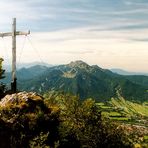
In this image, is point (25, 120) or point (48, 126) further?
point (48, 126)

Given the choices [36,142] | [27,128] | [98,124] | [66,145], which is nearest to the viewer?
[36,142]

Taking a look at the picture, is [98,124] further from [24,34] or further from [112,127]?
[24,34]

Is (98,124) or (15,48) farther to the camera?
(98,124)

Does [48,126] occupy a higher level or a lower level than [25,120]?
lower

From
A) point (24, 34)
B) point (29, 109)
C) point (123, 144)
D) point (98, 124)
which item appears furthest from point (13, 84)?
point (123, 144)

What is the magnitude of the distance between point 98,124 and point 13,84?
16.4 meters

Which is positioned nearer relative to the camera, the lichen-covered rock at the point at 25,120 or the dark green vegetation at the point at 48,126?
the lichen-covered rock at the point at 25,120

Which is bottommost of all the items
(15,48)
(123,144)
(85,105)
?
(123,144)

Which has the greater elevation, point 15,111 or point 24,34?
point 24,34

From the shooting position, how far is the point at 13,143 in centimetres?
4212

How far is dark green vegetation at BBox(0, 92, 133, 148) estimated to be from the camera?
43.2 metres

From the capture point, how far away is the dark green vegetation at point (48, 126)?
1703 inches

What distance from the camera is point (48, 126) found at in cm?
4697

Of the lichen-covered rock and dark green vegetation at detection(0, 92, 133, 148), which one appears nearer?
the lichen-covered rock
